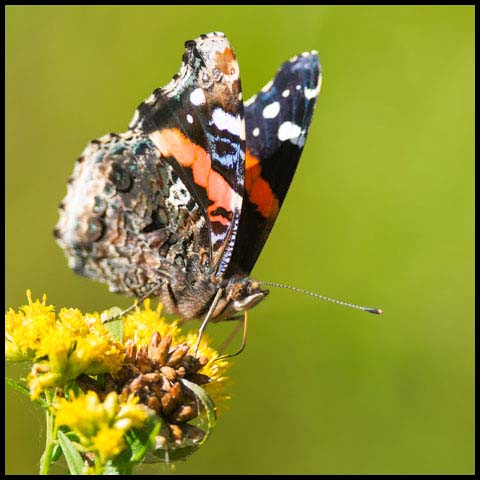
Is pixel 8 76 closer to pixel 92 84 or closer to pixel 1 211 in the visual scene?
pixel 92 84

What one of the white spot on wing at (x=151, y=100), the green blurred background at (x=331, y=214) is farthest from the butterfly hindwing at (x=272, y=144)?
the green blurred background at (x=331, y=214)

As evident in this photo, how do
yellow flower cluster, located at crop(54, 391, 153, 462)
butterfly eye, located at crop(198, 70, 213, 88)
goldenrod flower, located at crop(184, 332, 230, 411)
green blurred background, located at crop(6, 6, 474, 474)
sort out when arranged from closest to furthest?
1. yellow flower cluster, located at crop(54, 391, 153, 462)
2. goldenrod flower, located at crop(184, 332, 230, 411)
3. butterfly eye, located at crop(198, 70, 213, 88)
4. green blurred background, located at crop(6, 6, 474, 474)

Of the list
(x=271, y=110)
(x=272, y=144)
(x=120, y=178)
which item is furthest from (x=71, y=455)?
(x=271, y=110)

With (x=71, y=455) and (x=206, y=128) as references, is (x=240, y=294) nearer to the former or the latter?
(x=206, y=128)

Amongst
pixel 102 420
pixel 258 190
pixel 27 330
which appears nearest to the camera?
pixel 102 420

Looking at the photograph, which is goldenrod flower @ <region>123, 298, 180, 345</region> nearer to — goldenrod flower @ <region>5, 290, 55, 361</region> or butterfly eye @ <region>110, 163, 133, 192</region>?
goldenrod flower @ <region>5, 290, 55, 361</region>

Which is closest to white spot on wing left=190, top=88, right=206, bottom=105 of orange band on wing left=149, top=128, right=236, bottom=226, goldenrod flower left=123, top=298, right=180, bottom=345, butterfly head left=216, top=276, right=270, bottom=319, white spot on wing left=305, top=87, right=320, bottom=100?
orange band on wing left=149, top=128, right=236, bottom=226

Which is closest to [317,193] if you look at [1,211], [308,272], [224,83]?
[308,272]
